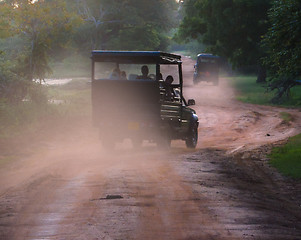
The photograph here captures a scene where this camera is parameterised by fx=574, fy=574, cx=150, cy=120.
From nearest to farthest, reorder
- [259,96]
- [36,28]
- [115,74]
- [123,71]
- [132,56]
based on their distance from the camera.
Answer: [132,56], [115,74], [123,71], [36,28], [259,96]

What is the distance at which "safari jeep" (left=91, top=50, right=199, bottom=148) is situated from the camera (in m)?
14.0

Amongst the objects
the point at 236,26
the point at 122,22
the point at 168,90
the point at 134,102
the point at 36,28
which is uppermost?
the point at 122,22

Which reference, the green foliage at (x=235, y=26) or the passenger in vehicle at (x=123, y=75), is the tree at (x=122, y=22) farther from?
the passenger in vehicle at (x=123, y=75)

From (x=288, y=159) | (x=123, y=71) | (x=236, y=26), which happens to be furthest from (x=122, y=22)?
(x=288, y=159)

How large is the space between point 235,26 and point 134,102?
2605 centimetres

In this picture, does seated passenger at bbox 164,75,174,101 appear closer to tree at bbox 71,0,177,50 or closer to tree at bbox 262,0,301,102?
tree at bbox 262,0,301,102

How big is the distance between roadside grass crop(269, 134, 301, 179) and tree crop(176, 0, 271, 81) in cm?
2153

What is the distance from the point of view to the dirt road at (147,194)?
7066 millimetres

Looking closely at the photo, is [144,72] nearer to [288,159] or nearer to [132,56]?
[132,56]

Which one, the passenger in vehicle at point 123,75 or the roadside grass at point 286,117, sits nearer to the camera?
the passenger in vehicle at point 123,75

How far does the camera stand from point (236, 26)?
Result: 38.6m

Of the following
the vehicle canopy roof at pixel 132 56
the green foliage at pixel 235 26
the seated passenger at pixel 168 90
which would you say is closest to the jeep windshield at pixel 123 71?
the vehicle canopy roof at pixel 132 56

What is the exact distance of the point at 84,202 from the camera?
8625 millimetres

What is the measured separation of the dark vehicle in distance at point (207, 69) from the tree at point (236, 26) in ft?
16.9
